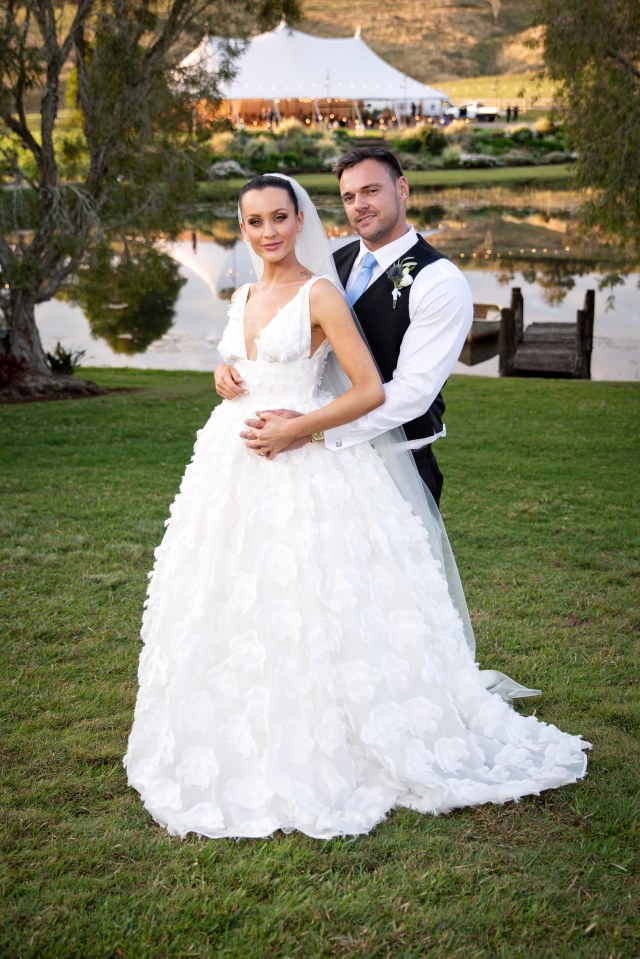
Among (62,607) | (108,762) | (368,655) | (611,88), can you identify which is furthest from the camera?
(611,88)

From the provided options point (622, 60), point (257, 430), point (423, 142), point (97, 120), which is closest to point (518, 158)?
point (423, 142)

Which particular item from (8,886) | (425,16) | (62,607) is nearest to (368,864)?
(8,886)

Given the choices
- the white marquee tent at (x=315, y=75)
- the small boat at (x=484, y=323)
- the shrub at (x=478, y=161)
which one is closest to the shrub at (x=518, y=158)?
the shrub at (x=478, y=161)

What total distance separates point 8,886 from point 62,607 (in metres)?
2.51

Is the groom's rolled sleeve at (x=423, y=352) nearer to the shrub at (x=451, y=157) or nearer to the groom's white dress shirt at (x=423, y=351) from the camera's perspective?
the groom's white dress shirt at (x=423, y=351)

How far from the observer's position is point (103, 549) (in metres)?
6.33

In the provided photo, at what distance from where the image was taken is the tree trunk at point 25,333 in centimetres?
1283

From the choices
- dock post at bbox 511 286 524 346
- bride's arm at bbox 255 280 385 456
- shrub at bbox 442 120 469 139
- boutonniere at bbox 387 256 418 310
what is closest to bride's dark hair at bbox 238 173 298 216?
bride's arm at bbox 255 280 385 456

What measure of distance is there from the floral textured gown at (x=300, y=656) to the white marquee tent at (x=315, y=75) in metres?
51.4

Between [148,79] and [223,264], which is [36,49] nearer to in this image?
[148,79]

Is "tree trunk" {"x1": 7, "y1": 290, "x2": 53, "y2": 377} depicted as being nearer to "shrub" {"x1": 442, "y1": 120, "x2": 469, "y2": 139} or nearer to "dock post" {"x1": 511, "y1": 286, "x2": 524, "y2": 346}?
"dock post" {"x1": 511, "y1": 286, "x2": 524, "y2": 346}

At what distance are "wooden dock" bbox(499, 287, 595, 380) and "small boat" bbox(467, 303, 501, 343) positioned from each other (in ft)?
4.34

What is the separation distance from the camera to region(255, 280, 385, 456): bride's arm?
3.41 m

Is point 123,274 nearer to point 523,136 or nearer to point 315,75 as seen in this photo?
point 523,136
